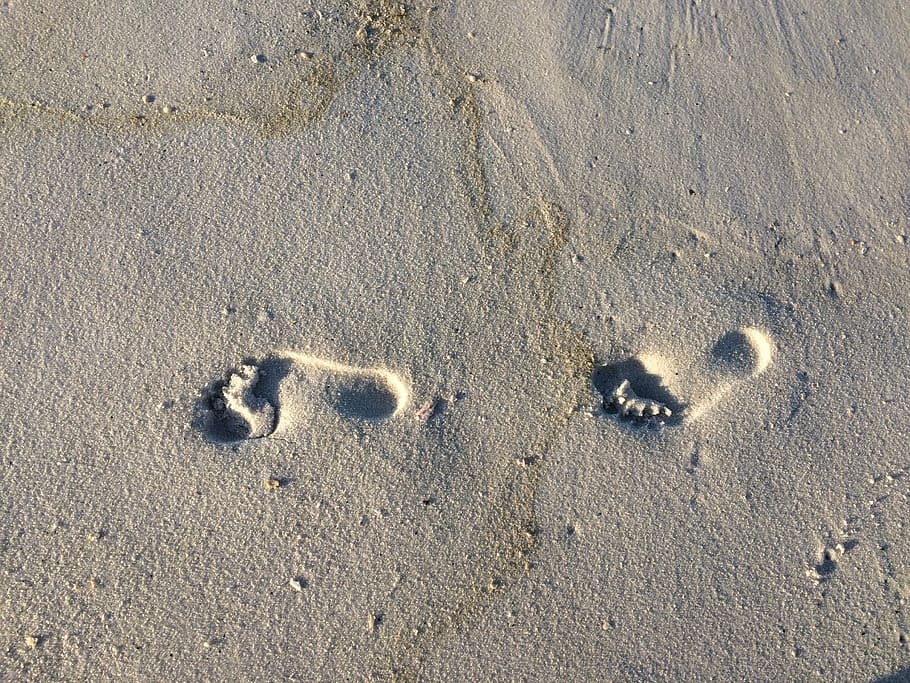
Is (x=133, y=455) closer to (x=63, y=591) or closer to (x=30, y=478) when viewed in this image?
(x=30, y=478)

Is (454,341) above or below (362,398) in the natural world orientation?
above

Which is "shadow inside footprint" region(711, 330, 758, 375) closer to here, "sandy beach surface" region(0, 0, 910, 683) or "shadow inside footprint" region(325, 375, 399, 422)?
"sandy beach surface" region(0, 0, 910, 683)

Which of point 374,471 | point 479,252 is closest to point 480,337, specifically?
point 479,252

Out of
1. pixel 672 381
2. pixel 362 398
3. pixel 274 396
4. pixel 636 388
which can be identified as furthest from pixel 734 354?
pixel 274 396

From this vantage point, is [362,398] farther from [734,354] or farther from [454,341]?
[734,354]

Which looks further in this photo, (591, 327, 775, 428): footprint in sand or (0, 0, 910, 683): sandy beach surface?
(591, 327, 775, 428): footprint in sand

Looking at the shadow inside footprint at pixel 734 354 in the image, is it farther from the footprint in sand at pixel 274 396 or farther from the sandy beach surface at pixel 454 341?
the footprint in sand at pixel 274 396

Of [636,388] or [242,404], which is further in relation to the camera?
[636,388]

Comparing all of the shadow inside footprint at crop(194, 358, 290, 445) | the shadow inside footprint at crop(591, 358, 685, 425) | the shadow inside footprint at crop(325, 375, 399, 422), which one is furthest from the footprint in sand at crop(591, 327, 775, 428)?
the shadow inside footprint at crop(194, 358, 290, 445)
